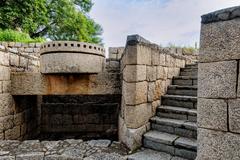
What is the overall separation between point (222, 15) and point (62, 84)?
9.78 feet

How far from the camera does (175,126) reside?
3137 millimetres

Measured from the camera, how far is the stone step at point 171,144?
8.76ft

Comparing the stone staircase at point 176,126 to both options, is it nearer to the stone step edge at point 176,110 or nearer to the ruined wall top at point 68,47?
the stone step edge at point 176,110

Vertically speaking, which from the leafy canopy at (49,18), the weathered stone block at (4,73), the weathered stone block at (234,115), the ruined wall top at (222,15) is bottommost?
the weathered stone block at (234,115)

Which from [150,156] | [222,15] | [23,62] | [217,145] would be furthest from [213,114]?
[23,62]

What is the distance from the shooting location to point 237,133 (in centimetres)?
181

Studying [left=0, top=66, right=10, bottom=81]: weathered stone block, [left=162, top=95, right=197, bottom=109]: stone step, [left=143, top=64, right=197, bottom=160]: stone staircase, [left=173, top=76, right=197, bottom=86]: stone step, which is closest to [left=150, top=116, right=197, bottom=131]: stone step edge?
[left=143, top=64, right=197, bottom=160]: stone staircase

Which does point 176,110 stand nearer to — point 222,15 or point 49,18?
point 222,15

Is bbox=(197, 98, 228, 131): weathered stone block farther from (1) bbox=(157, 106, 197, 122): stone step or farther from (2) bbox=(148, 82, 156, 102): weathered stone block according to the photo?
(2) bbox=(148, 82, 156, 102): weathered stone block

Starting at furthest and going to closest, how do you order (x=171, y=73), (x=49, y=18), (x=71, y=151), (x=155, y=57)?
(x=49, y=18)
(x=171, y=73)
(x=155, y=57)
(x=71, y=151)

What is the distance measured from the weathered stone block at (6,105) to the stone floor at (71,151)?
618 millimetres

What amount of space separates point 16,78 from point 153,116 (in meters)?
2.68

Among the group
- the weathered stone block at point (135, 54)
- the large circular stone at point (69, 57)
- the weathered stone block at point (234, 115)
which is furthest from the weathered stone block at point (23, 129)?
the weathered stone block at point (234, 115)

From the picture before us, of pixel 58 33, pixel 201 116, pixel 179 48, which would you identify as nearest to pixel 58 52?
pixel 201 116
